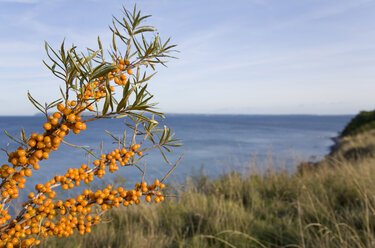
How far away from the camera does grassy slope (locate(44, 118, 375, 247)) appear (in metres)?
2.17

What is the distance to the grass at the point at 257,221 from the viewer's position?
216cm

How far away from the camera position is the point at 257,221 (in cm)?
282

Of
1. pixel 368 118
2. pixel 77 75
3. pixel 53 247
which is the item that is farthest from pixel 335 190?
pixel 368 118

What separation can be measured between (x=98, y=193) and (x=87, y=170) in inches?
3.4

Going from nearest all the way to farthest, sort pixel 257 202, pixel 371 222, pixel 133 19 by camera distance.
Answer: pixel 133 19
pixel 371 222
pixel 257 202

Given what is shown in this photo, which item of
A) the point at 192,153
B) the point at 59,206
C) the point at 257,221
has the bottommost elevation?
the point at 192,153

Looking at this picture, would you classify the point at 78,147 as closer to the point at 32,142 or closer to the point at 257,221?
the point at 32,142

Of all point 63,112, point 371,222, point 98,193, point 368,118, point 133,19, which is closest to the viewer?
point 63,112

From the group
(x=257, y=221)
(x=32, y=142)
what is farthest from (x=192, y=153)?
(x=32, y=142)

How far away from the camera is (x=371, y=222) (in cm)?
249

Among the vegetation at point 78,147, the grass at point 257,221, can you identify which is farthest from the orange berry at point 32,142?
the grass at point 257,221

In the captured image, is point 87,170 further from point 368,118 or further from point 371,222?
point 368,118

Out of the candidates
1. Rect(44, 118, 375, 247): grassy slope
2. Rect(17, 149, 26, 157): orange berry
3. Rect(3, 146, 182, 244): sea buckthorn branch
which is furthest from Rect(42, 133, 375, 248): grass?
Rect(17, 149, 26, 157): orange berry

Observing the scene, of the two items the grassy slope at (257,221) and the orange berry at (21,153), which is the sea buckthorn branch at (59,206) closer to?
the orange berry at (21,153)
